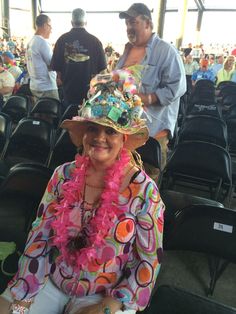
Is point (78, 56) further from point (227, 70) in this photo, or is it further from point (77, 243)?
point (227, 70)

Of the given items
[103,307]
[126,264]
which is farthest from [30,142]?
[103,307]

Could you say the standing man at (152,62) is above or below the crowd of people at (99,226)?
above

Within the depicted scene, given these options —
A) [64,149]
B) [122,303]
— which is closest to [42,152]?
[64,149]

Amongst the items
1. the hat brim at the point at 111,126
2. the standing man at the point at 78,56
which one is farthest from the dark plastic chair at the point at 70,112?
the hat brim at the point at 111,126

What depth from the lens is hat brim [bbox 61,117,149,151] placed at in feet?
4.75

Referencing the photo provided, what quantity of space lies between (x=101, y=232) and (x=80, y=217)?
6.2 inches

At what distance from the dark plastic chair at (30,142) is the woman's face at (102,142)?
82.6 inches

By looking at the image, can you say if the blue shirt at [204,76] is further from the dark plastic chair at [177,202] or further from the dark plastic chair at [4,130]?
the dark plastic chair at [177,202]

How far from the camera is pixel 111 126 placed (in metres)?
1.43

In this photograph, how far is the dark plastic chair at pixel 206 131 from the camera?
390 centimetres

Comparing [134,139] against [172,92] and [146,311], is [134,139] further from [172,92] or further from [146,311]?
[172,92]

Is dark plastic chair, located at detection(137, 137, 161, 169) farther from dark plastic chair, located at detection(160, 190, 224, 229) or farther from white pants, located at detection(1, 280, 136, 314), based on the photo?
white pants, located at detection(1, 280, 136, 314)

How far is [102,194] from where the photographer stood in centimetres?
150

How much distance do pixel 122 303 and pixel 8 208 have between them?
1.12 m
